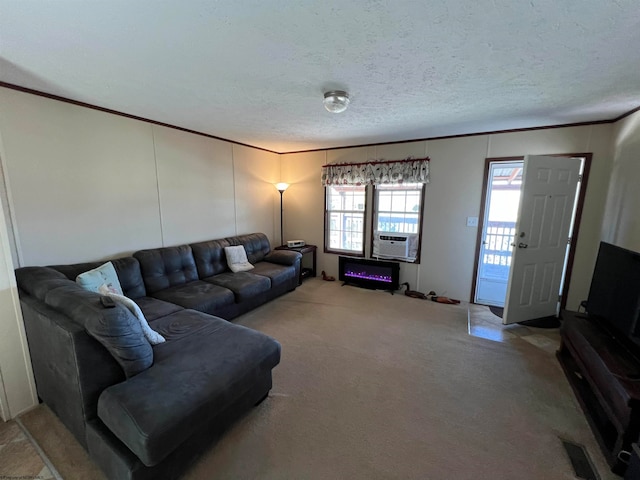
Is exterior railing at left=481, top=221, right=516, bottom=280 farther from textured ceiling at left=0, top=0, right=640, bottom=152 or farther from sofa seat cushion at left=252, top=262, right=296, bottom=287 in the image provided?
sofa seat cushion at left=252, top=262, right=296, bottom=287

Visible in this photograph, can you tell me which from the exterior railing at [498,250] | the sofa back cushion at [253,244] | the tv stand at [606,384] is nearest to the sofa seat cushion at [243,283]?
the sofa back cushion at [253,244]

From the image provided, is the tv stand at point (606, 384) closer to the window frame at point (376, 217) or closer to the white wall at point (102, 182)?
the window frame at point (376, 217)

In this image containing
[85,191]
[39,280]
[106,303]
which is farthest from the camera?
[85,191]

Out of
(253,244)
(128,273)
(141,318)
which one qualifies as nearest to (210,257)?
(253,244)

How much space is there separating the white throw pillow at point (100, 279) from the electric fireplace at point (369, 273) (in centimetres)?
320

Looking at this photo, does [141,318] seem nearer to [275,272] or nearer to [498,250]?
[275,272]

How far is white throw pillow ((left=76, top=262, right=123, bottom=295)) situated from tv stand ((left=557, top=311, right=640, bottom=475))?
3580 millimetres

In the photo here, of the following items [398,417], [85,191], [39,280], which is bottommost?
[398,417]

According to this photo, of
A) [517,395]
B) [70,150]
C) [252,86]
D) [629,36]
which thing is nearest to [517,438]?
[517,395]

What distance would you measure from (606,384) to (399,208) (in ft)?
10.0

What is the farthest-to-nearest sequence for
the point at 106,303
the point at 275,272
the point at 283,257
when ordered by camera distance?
the point at 283,257 → the point at 275,272 → the point at 106,303

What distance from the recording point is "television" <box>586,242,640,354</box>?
6.01ft

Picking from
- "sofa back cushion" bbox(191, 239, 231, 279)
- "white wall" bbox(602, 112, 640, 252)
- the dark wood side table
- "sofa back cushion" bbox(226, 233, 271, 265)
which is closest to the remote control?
"sofa back cushion" bbox(191, 239, 231, 279)

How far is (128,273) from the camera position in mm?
2740
